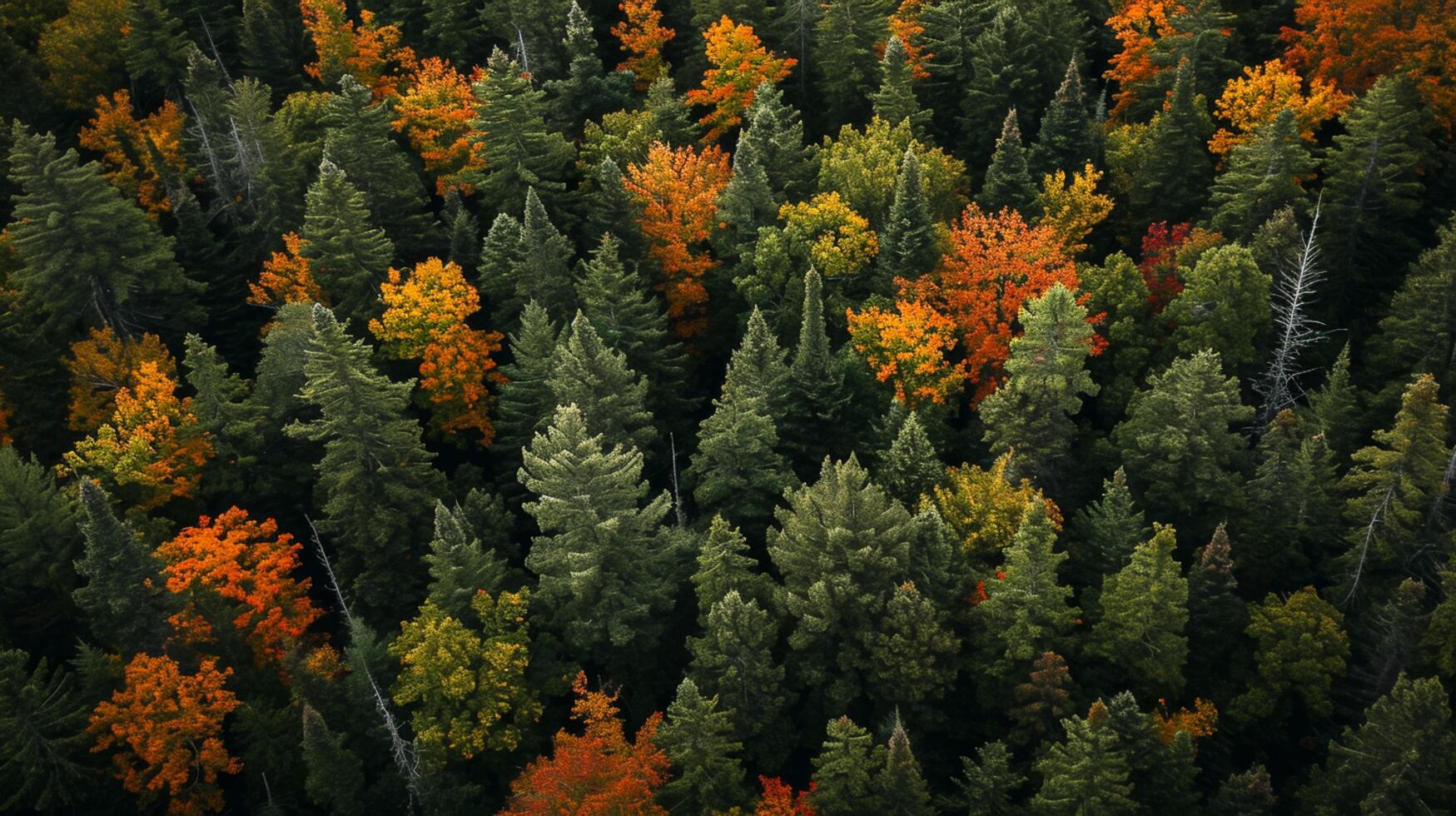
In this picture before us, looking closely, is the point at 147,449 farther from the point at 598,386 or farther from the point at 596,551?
the point at 596,551

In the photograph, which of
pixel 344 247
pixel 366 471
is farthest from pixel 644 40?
pixel 366 471

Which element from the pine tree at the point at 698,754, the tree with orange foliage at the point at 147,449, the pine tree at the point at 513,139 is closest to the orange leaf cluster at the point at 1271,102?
the pine tree at the point at 513,139

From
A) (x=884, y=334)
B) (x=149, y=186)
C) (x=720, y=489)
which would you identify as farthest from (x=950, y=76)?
(x=149, y=186)

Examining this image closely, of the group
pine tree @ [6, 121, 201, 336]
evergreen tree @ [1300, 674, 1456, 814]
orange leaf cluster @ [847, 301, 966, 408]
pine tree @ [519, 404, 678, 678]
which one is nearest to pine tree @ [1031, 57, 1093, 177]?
orange leaf cluster @ [847, 301, 966, 408]

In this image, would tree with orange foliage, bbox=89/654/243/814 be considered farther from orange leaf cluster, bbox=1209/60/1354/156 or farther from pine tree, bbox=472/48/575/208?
orange leaf cluster, bbox=1209/60/1354/156

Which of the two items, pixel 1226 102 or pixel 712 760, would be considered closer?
pixel 712 760

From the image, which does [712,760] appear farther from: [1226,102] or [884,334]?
[1226,102]
